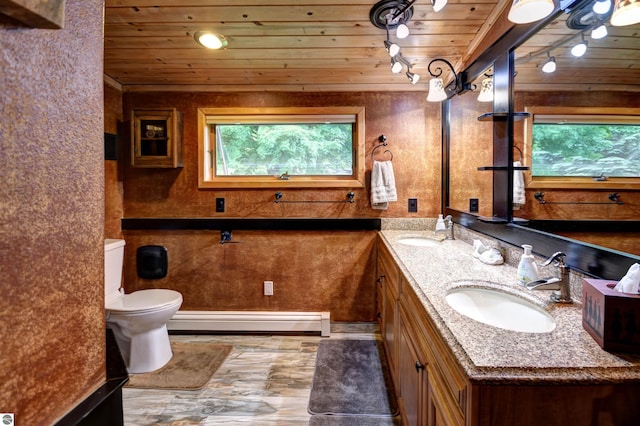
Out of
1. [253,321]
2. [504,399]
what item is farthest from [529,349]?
[253,321]

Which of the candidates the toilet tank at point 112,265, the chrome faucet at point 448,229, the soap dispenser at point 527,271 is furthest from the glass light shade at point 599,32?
the toilet tank at point 112,265

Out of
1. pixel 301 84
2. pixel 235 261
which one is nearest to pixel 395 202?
pixel 301 84

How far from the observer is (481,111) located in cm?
197

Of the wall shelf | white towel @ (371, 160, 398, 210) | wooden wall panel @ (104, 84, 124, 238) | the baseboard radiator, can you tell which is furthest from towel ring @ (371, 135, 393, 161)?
wooden wall panel @ (104, 84, 124, 238)

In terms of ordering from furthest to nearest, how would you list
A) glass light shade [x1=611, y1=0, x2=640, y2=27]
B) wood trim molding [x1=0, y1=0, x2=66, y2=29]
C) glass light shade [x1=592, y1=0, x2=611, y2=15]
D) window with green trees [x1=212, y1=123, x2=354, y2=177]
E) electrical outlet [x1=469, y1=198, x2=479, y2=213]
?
window with green trees [x1=212, y1=123, x2=354, y2=177], electrical outlet [x1=469, y1=198, x2=479, y2=213], glass light shade [x1=592, y1=0, x2=611, y2=15], glass light shade [x1=611, y1=0, x2=640, y2=27], wood trim molding [x1=0, y1=0, x2=66, y2=29]

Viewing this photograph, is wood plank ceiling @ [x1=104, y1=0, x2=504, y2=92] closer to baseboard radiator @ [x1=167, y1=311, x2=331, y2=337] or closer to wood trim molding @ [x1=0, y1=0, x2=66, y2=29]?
wood trim molding @ [x1=0, y1=0, x2=66, y2=29]

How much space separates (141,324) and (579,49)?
2668mm

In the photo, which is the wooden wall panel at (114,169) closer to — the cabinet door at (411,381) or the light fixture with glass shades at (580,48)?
the cabinet door at (411,381)

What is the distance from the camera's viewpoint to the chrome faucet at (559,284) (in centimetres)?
107

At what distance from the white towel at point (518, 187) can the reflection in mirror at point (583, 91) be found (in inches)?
1.1

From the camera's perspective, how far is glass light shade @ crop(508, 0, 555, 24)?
104 cm

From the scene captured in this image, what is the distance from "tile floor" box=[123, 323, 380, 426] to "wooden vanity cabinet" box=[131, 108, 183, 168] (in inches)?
62.3

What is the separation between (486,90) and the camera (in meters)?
1.85

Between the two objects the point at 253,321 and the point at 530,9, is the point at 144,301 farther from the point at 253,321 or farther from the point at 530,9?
the point at 530,9
